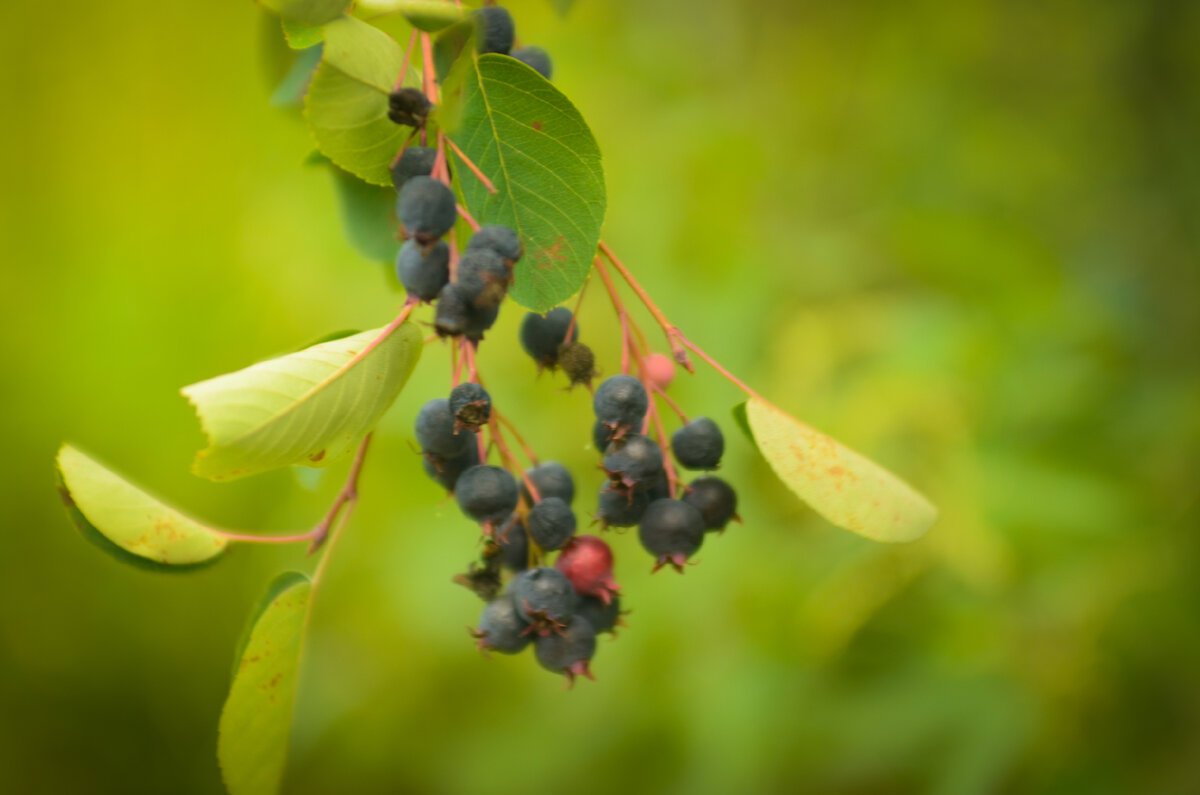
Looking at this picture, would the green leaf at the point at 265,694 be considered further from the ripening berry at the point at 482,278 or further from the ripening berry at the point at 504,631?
the ripening berry at the point at 482,278

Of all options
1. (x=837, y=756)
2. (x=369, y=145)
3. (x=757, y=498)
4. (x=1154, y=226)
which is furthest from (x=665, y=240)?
(x=1154, y=226)

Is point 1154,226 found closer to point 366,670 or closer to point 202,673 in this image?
point 366,670

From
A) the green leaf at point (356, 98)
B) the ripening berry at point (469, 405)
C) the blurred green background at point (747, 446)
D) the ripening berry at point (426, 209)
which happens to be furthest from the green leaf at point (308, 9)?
the blurred green background at point (747, 446)

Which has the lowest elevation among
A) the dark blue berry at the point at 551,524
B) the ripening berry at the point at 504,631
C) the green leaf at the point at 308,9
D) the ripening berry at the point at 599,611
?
the ripening berry at the point at 599,611

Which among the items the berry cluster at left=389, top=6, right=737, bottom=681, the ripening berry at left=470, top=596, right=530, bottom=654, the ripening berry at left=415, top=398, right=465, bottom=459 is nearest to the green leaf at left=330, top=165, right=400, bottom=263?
the berry cluster at left=389, top=6, right=737, bottom=681

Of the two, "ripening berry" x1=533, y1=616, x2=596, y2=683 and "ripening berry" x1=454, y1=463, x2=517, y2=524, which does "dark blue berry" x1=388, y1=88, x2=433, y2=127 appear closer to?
"ripening berry" x1=454, y1=463, x2=517, y2=524

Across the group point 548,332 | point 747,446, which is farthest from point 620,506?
point 747,446

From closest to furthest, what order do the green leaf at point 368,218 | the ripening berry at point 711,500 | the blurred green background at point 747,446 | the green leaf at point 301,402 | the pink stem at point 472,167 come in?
the green leaf at point 301,402 < the pink stem at point 472,167 < the ripening berry at point 711,500 < the green leaf at point 368,218 < the blurred green background at point 747,446
